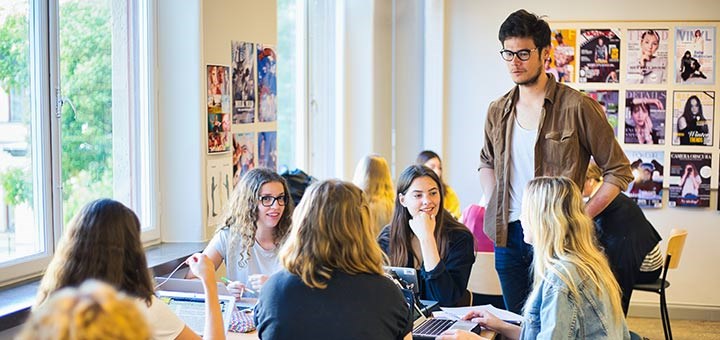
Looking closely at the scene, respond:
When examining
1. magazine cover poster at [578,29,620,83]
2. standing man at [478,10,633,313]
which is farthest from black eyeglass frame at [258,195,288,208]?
magazine cover poster at [578,29,620,83]

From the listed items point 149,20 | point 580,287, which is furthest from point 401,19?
point 580,287

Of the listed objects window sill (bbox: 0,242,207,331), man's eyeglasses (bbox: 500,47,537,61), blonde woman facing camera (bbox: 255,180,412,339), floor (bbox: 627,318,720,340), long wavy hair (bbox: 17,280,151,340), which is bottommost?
floor (bbox: 627,318,720,340)

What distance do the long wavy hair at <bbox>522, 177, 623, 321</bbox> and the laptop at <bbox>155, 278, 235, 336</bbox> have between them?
0.99 m

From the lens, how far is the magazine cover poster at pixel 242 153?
16.5 ft

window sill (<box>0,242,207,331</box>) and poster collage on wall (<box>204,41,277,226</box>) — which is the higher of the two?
poster collage on wall (<box>204,41,277,226</box>)

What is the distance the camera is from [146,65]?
4457mm

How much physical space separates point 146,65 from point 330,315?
93.8 inches

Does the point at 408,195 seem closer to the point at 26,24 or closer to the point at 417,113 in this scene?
the point at 26,24

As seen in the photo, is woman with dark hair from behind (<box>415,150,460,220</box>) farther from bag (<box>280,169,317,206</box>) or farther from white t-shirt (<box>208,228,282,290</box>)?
white t-shirt (<box>208,228,282,290</box>)

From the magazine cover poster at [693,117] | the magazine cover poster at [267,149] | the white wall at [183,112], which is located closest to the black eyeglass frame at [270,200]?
the white wall at [183,112]

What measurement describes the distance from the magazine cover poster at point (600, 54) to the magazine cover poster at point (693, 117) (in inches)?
19.3

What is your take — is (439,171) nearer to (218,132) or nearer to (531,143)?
(218,132)

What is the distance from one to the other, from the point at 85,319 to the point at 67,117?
291cm

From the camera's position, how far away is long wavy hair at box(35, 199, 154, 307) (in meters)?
2.34
